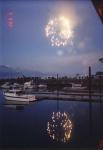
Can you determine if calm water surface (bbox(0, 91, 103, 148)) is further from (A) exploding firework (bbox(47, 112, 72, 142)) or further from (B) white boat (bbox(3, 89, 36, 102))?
(B) white boat (bbox(3, 89, 36, 102))

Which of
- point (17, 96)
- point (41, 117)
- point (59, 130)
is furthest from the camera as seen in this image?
point (41, 117)

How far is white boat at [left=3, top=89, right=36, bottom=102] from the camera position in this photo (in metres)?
17.0

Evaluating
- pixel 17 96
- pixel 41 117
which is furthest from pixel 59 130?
pixel 41 117

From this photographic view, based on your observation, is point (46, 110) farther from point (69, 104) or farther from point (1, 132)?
point (1, 132)

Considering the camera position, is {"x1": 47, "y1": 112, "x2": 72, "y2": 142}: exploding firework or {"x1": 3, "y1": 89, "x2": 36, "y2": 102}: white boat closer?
{"x1": 47, "y1": 112, "x2": 72, "y2": 142}: exploding firework

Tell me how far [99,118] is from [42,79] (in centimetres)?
504

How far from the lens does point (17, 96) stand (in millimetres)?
17453

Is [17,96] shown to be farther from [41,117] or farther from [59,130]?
[59,130]

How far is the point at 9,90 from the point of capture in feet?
55.1

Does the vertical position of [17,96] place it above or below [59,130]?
above

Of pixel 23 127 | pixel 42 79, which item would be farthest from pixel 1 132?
pixel 42 79

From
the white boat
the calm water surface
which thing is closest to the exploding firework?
the calm water surface

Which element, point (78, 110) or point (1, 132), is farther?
point (78, 110)

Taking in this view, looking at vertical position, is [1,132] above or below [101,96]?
below
